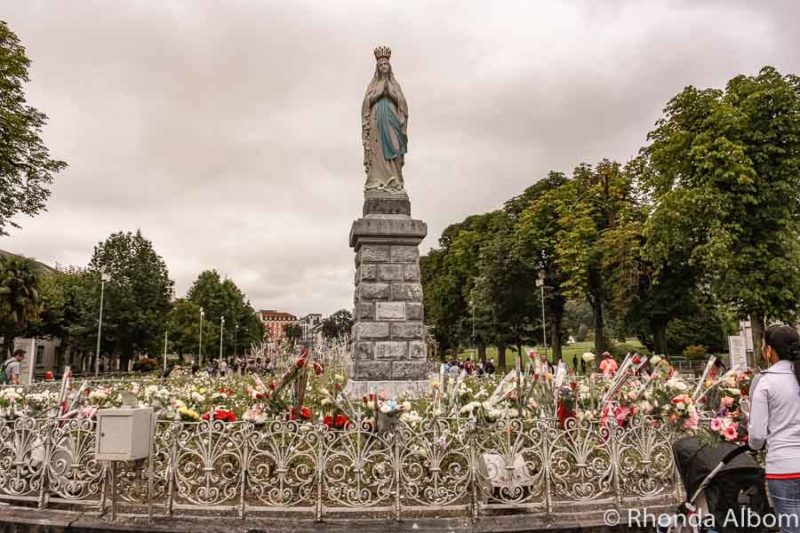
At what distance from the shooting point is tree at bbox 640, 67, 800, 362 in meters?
20.1

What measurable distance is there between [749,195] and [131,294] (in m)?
42.4

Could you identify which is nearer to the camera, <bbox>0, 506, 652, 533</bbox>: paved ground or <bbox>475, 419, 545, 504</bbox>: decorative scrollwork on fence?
<bbox>0, 506, 652, 533</bbox>: paved ground

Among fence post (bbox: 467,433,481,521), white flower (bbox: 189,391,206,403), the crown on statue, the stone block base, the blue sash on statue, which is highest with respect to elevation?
the crown on statue

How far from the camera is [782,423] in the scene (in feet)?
11.5

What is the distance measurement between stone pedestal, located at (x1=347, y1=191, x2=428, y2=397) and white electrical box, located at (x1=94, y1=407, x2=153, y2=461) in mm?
5677

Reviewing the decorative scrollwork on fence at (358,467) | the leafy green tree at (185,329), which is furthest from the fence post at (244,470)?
the leafy green tree at (185,329)

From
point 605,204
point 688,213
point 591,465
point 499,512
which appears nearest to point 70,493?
point 499,512

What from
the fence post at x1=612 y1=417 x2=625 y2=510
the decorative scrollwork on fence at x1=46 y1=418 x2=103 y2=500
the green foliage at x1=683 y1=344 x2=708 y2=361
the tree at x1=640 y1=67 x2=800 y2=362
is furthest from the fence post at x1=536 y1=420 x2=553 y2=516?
the green foliage at x1=683 y1=344 x2=708 y2=361

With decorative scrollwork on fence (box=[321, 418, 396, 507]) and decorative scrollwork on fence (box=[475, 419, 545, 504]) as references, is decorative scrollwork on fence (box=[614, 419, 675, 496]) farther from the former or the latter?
decorative scrollwork on fence (box=[321, 418, 396, 507])

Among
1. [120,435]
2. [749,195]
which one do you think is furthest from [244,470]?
[749,195]

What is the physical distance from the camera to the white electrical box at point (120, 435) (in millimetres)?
4734

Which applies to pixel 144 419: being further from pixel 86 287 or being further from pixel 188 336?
pixel 188 336

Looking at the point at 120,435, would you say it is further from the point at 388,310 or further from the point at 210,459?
the point at 388,310

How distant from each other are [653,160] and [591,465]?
22.7 m
